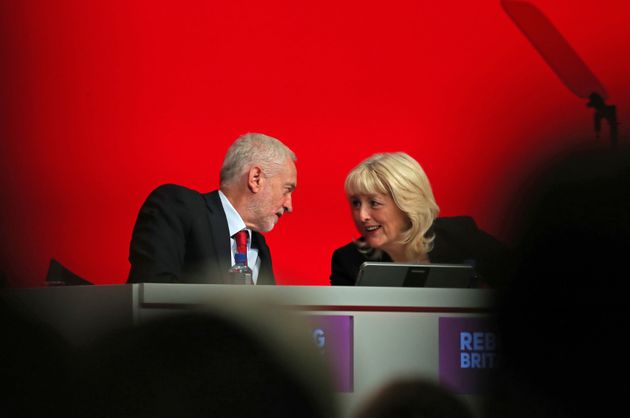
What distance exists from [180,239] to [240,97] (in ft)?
4.19

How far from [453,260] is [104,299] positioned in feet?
4.55

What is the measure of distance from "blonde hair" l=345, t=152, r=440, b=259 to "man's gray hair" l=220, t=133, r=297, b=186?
0.84 ft

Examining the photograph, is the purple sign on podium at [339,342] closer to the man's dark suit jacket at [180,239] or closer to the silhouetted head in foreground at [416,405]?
the silhouetted head in foreground at [416,405]

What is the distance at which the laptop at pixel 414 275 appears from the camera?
1816 millimetres

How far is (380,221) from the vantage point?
284 cm

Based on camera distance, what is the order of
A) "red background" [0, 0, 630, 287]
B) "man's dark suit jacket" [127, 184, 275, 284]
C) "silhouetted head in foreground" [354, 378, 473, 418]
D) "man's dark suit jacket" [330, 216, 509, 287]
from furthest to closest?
"red background" [0, 0, 630, 287] → "man's dark suit jacket" [330, 216, 509, 287] → "man's dark suit jacket" [127, 184, 275, 284] → "silhouetted head in foreground" [354, 378, 473, 418]

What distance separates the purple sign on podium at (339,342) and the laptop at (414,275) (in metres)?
0.17

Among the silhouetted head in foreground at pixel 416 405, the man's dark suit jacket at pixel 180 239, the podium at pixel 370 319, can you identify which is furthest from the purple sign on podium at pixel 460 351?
the man's dark suit jacket at pixel 180 239

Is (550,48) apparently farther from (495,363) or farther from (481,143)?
(495,363)

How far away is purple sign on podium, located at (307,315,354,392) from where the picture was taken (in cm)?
159

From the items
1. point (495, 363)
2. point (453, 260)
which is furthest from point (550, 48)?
point (495, 363)

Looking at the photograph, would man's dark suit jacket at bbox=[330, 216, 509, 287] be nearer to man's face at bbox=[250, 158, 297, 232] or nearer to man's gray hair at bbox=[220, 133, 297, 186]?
man's face at bbox=[250, 158, 297, 232]

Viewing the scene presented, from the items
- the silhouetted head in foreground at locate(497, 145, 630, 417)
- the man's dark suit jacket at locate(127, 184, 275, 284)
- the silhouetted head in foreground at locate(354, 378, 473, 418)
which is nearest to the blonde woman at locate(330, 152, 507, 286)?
the man's dark suit jacket at locate(127, 184, 275, 284)

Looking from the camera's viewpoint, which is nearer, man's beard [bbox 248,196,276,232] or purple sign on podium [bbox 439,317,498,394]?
purple sign on podium [bbox 439,317,498,394]
